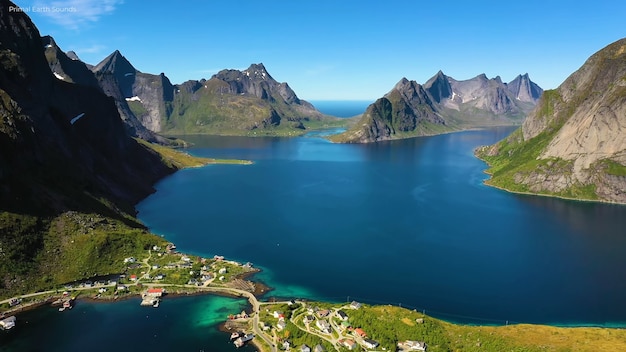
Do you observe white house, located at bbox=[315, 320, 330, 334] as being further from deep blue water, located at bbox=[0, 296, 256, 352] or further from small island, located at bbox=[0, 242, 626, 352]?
deep blue water, located at bbox=[0, 296, 256, 352]

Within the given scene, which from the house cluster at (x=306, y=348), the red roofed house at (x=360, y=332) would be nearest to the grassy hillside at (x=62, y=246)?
the house cluster at (x=306, y=348)

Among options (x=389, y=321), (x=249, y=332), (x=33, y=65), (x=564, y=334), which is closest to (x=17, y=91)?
(x=33, y=65)

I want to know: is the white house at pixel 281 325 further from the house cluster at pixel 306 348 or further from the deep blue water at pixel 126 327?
the deep blue water at pixel 126 327

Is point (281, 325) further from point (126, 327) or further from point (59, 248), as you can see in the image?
point (59, 248)

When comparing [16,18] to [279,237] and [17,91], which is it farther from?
[279,237]

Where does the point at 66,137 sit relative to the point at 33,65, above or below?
below
